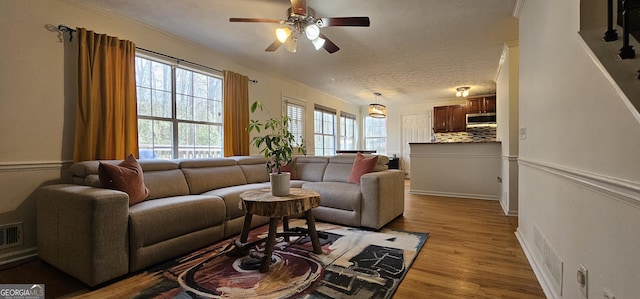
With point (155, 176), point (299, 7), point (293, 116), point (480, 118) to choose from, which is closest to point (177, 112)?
point (155, 176)

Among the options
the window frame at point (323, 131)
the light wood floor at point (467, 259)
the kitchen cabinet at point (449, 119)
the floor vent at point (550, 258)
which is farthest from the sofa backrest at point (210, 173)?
the kitchen cabinet at point (449, 119)

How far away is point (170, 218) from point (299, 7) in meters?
2.07

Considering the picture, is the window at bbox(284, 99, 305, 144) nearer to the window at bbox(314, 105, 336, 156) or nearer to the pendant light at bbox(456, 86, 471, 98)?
the window at bbox(314, 105, 336, 156)

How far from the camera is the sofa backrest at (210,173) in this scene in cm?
313

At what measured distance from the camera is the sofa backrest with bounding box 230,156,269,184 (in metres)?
3.83

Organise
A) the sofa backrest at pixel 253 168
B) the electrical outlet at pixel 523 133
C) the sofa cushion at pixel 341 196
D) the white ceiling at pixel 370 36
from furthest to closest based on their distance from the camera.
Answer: the sofa backrest at pixel 253 168 → the sofa cushion at pixel 341 196 → the white ceiling at pixel 370 36 → the electrical outlet at pixel 523 133

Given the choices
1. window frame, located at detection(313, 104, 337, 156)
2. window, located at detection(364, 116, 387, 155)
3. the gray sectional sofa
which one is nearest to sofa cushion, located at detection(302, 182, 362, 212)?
the gray sectional sofa

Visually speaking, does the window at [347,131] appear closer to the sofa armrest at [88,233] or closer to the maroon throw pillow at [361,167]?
the maroon throw pillow at [361,167]

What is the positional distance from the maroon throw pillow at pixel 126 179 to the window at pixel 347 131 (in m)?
6.10

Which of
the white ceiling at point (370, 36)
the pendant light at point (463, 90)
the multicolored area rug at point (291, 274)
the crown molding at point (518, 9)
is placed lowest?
the multicolored area rug at point (291, 274)

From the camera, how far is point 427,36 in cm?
356

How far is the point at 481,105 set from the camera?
6.95 m

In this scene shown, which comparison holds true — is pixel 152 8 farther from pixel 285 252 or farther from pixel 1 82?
pixel 285 252

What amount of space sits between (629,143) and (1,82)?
12.9ft
